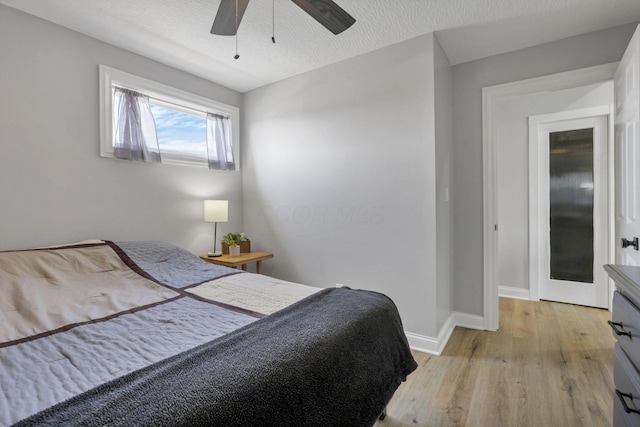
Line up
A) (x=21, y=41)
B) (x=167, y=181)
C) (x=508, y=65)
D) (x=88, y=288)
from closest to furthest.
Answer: (x=88, y=288) < (x=21, y=41) < (x=508, y=65) < (x=167, y=181)

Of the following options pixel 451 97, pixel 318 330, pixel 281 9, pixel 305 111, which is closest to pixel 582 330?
pixel 451 97

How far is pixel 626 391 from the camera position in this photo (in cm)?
98

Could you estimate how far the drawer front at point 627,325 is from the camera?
897mm

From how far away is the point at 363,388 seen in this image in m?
1.12

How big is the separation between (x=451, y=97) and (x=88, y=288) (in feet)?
10.3

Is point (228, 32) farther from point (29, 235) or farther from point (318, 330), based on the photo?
point (29, 235)

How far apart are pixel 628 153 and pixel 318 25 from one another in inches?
84.0

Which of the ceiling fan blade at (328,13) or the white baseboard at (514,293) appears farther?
the white baseboard at (514,293)

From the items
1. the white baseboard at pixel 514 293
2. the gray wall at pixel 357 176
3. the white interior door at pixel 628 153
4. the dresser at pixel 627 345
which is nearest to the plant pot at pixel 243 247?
the gray wall at pixel 357 176

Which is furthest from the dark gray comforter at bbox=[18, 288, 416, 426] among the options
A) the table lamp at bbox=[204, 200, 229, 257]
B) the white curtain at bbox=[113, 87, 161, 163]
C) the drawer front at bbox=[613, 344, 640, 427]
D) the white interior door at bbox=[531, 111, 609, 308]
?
the white interior door at bbox=[531, 111, 609, 308]

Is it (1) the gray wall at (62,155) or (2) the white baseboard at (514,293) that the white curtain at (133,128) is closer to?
(1) the gray wall at (62,155)

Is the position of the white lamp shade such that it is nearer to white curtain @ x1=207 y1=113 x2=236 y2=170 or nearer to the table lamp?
the table lamp

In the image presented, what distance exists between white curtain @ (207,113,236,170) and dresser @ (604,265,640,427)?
3.10 meters

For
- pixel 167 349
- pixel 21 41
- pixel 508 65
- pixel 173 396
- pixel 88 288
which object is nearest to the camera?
pixel 173 396
